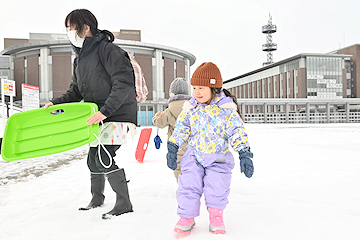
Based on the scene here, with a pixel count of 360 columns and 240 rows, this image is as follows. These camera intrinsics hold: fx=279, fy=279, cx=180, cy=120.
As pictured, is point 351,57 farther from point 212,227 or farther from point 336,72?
point 212,227

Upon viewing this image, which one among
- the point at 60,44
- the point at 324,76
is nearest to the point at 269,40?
the point at 324,76

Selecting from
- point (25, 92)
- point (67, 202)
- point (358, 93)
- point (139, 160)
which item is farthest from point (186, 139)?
point (358, 93)

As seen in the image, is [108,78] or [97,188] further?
[97,188]

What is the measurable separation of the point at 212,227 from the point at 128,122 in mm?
1165

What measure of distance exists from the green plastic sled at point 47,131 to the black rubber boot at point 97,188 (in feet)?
1.90

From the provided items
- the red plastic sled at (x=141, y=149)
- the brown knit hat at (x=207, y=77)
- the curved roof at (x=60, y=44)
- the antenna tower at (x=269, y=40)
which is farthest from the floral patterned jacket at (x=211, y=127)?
the antenna tower at (x=269, y=40)

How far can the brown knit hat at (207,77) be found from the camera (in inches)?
88.4

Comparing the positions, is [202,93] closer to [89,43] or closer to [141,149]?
[89,43]

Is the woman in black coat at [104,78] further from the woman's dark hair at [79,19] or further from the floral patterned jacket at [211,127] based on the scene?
the floral patterned jacket at [211,127]

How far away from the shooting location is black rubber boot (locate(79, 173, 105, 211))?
2783 mm

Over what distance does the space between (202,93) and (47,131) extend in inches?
53.1

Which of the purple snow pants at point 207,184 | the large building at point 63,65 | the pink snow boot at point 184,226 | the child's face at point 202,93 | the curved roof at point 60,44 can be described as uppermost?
the curved roof at point 60,44

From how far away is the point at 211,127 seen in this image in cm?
222

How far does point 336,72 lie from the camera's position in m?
47.8
